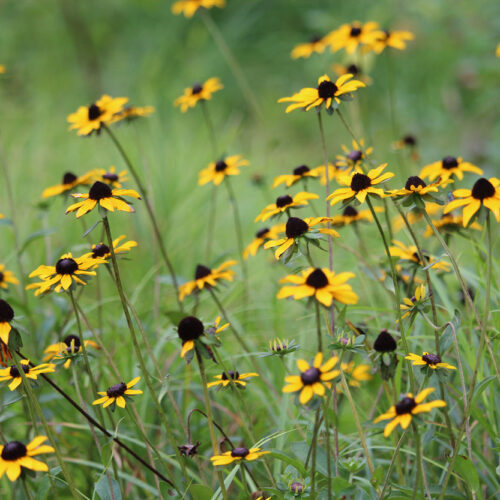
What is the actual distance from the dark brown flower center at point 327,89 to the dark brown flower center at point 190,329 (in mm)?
564

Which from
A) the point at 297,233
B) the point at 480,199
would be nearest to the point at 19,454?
the point at 297,233

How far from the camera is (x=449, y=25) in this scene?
439 centimetres

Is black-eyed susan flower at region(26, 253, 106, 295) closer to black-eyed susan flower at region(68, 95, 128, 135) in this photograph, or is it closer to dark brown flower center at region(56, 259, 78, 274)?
dark brown flower center at region(56, 259, 78, 274)

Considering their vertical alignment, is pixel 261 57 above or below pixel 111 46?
below

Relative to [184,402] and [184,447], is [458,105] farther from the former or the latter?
[184,447]

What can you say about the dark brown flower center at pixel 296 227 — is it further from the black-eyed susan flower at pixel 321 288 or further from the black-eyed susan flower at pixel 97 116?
the black-eyed susan flower at pixel 97 116

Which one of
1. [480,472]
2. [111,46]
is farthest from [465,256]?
[111,46]

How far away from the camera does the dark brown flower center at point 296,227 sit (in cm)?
114

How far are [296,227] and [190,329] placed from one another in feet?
0.86

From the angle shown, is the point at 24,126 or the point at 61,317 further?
the point at 24,126

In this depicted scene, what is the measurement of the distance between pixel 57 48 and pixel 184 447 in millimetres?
6753

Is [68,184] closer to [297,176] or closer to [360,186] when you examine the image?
[297,176]

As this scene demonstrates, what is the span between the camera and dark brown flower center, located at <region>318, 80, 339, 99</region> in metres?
1.33

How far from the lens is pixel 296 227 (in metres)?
1.15
